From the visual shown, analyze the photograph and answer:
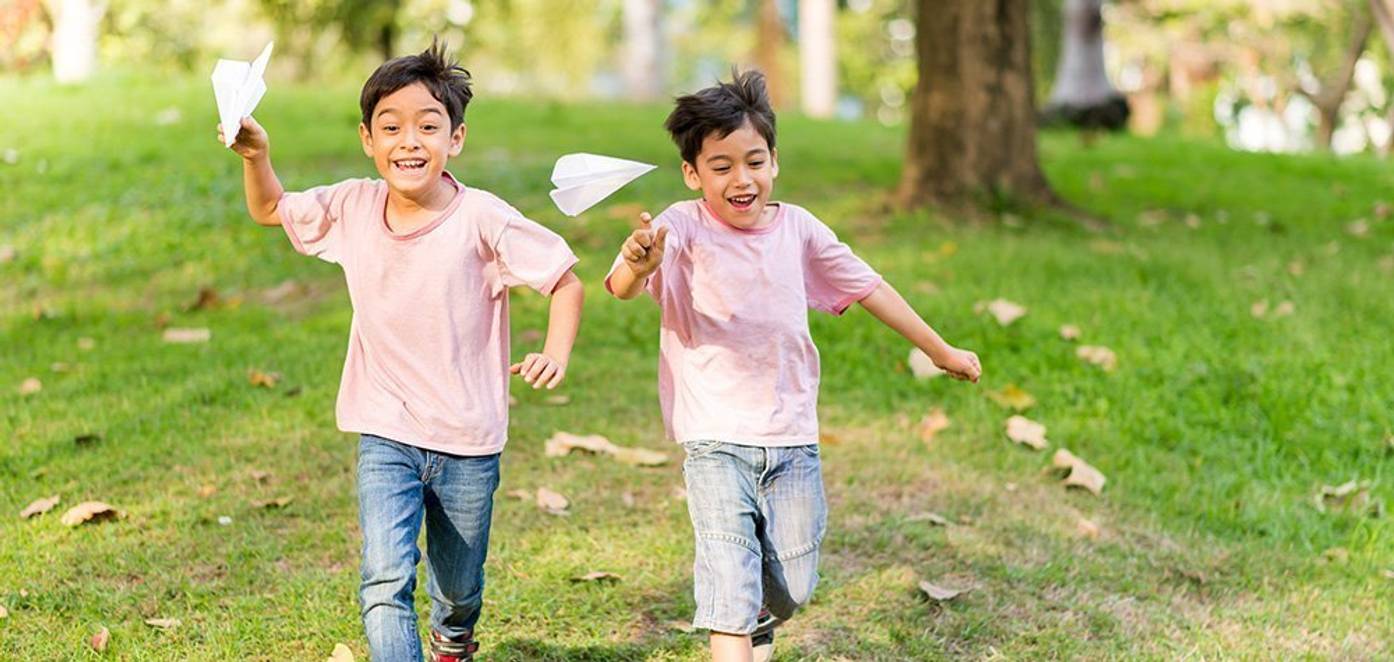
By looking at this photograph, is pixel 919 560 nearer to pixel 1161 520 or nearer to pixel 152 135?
Result: pixel 1161 520

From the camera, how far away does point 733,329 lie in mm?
3459

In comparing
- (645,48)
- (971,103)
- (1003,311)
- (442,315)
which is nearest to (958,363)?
(442,315)

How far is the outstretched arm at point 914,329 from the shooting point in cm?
367

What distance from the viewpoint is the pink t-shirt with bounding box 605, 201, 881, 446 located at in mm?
3453

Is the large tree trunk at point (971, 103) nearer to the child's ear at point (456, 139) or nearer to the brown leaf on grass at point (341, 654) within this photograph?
the child's ear at point (456, 139)

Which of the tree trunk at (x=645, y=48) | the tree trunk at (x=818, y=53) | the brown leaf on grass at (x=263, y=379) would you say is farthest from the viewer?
the tree trunk at (x=818, y=53)

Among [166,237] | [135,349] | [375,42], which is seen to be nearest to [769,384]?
[135,349]

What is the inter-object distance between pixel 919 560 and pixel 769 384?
4.92 feet

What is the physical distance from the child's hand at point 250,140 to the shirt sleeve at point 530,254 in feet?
1.85

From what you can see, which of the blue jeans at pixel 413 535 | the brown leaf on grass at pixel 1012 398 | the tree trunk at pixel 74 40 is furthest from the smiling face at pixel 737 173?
the tree trunk at pixel 74 40

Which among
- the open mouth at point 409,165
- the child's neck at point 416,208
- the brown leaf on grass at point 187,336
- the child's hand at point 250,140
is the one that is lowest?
the brown leaf on grass at point 187,336

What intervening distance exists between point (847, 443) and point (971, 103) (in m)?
3.89

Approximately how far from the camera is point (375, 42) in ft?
64.6

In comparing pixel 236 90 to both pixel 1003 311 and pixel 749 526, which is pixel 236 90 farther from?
pixel 1003 311
